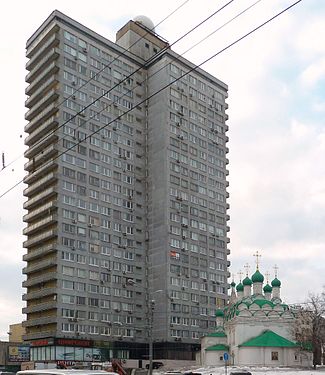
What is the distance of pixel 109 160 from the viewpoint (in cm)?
10181

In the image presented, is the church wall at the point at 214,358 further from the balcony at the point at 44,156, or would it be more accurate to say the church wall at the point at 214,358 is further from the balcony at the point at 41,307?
the balcony at the point at 44,156

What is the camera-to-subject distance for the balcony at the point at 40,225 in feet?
302

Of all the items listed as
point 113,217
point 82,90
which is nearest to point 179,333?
point 113,217

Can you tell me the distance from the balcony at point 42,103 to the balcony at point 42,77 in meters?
2.71

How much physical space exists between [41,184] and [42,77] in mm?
17463

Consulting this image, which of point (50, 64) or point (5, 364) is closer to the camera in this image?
point (5, 364)

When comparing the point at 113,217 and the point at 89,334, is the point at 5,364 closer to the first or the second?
the point at 89,334

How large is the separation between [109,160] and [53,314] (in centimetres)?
2660

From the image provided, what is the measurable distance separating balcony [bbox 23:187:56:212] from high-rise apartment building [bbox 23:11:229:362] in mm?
299

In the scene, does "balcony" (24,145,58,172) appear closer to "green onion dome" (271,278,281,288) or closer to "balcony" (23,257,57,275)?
"balcony" (23,257,57,275)

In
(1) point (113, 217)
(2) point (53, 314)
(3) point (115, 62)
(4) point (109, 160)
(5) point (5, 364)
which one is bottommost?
(5) point (5, 364)

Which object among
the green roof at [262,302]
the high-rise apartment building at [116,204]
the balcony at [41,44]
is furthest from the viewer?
the balcony at [41,44]

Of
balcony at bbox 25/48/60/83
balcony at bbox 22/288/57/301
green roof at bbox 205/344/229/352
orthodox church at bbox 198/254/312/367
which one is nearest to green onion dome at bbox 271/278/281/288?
orthodox church at bbox 198/254/312/367

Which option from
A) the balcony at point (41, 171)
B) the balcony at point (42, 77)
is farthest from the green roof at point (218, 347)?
the balcony at point (42, 77)
